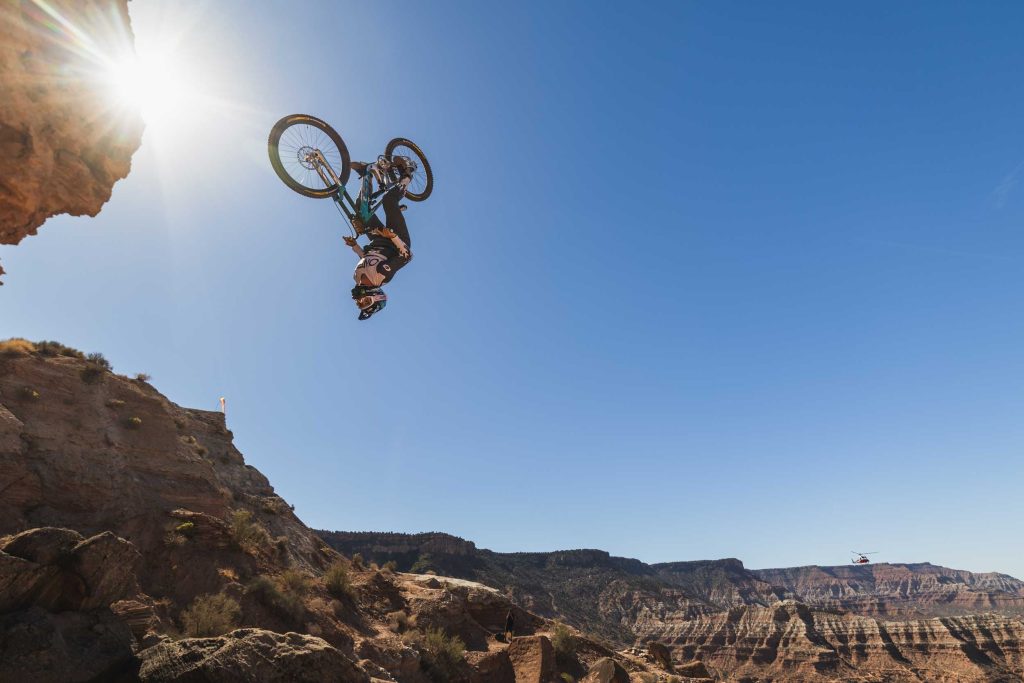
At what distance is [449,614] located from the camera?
27312 mm

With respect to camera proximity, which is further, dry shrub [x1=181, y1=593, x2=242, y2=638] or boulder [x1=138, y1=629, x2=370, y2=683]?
dry shrub [x1=181, y1=593, x2=242, y2=638]

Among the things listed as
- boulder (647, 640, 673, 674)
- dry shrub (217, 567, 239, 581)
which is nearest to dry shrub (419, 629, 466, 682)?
dry shrub (217, 567, 239, 581)

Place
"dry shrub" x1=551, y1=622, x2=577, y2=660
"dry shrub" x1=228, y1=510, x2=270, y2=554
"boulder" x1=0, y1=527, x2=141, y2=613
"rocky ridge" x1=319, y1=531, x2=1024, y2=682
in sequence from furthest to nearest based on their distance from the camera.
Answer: "rocky ridge" x1=319, y1=531, x2=1024, y2=682
"dry shrub" x1=551, y1=622, x2=577, y2=660
"dry shrub" x1=228, y1=510, x2=270, y2=554
"boulder" x1=0, y1=527, x2=141, y2=613

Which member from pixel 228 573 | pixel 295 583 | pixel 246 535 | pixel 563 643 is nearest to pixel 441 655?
pixel 295 583

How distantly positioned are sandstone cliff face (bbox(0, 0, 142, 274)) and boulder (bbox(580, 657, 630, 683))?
26032 mm

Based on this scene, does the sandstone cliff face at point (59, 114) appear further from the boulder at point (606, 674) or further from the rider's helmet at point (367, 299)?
the boulder at point (606, 674)

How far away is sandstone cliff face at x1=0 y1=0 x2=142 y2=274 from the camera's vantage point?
5.82 metres

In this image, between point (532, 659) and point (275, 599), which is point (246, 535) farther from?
point (532, 659)

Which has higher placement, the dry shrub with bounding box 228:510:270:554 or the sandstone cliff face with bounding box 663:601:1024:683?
the dry shrub with bounding box 228:510:270:554

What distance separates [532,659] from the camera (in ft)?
83.7

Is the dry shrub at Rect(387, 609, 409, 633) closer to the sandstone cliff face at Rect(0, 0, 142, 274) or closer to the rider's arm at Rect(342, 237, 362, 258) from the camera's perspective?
the rider's arm at Rect(342, 237, 362, 258)

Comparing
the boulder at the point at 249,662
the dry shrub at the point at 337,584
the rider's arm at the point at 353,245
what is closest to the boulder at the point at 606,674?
the dry shrub at the point at 337,584

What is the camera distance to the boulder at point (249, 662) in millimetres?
6797

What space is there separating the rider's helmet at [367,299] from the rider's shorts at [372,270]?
0.36 ft
